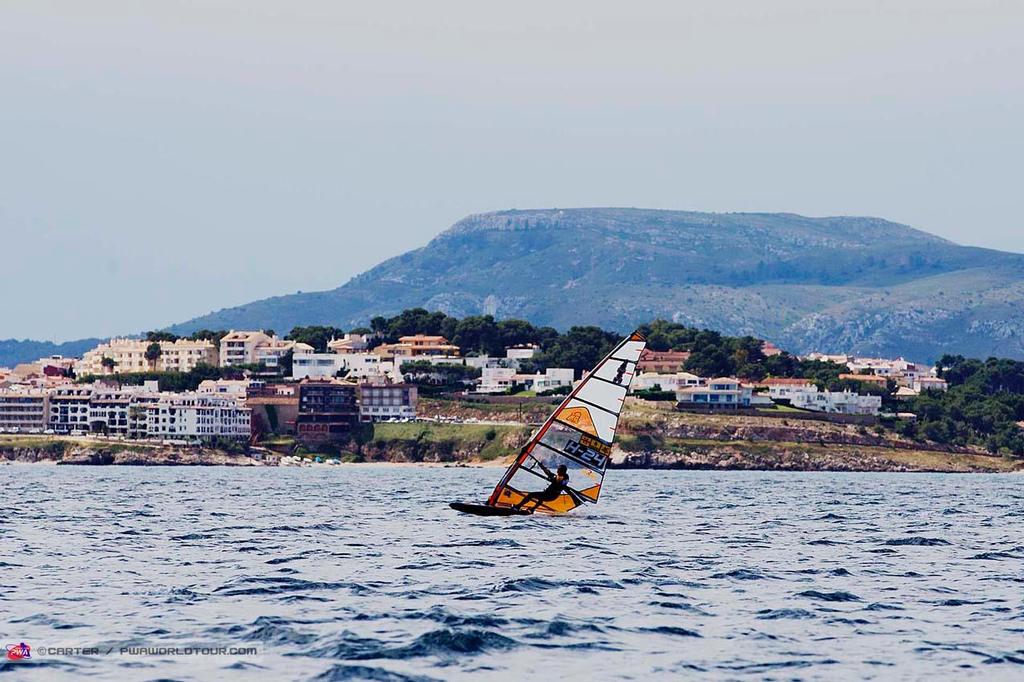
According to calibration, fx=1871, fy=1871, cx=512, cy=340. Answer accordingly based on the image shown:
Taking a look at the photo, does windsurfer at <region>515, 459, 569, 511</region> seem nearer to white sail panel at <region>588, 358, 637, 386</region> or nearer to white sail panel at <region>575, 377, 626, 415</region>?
white sail panel at <region>575, 377, 626, 415</region>

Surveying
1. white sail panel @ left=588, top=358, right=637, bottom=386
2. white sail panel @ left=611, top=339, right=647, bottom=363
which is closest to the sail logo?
white sail panel @ left=588, top=358, right=637, bottom=386

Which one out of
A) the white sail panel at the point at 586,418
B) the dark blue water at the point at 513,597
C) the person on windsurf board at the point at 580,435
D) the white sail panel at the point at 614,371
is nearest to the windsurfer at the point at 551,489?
the person on windsurf board at the point at 580,435

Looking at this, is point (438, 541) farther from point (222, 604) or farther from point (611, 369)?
point (222, 604)

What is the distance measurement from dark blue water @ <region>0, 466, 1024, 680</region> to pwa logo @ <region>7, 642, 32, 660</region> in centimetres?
28

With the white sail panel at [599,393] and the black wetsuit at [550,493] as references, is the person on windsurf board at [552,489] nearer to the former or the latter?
the black wetsuit at [550,493]

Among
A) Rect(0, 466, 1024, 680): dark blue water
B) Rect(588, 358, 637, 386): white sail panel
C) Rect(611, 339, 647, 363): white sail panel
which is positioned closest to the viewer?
Rect(0, 466, 1024, 680): dark blue water

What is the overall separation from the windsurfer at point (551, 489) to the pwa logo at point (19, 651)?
1122 inches

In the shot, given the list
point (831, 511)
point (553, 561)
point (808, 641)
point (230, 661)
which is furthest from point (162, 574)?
point (831, 511)

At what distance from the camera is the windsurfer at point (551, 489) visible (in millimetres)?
58875

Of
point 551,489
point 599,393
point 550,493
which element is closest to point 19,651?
point 599,393

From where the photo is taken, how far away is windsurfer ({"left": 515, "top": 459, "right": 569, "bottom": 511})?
58875 mm

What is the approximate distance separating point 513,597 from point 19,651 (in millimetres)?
A: 11709

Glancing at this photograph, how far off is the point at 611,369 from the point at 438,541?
27.9ft

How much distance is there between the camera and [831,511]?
8144 cm
